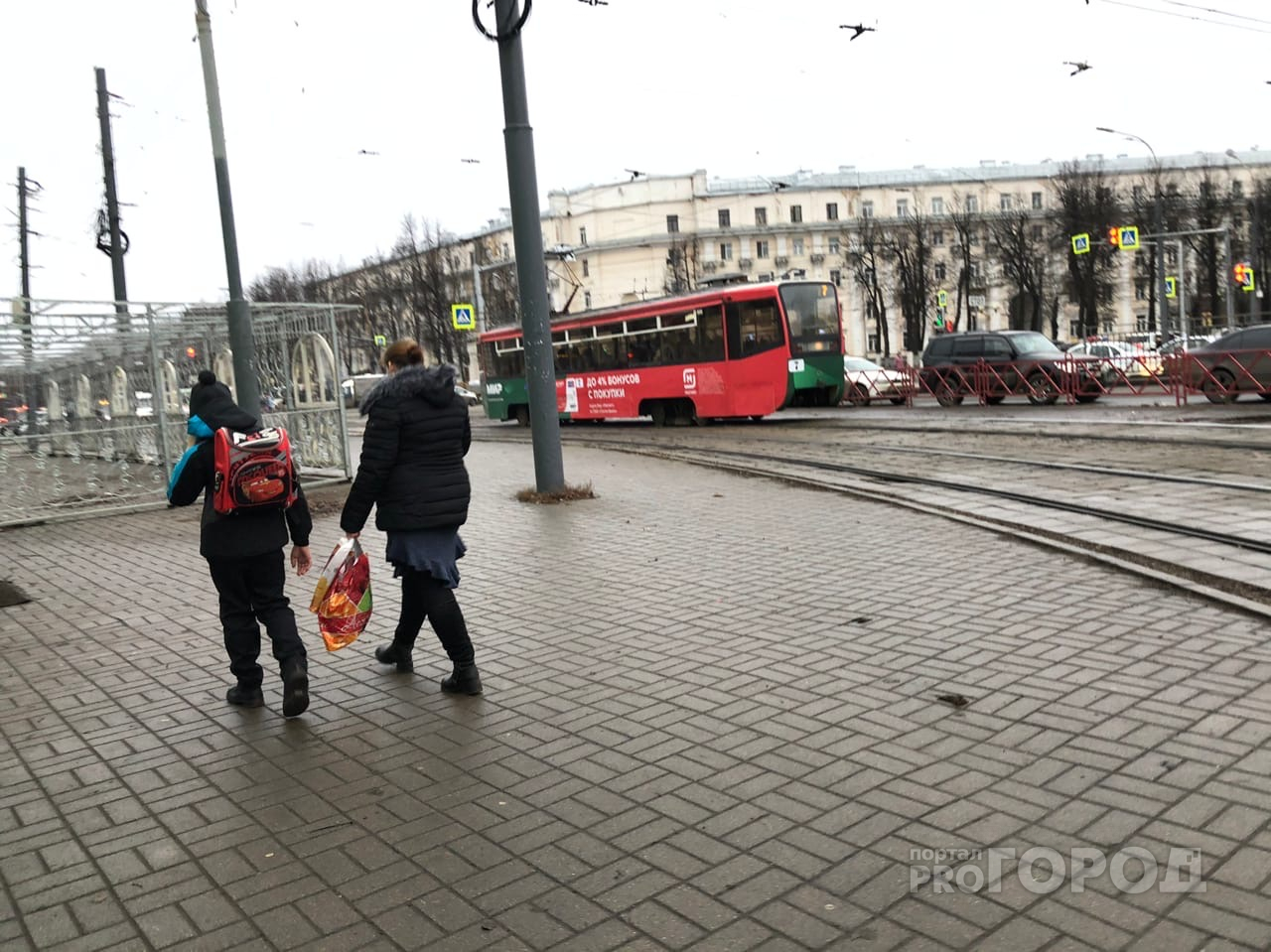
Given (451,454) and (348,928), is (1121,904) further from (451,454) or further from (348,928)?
(451,454)

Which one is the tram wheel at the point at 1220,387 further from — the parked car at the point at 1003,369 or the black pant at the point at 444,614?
the black pant at the point at 444,614

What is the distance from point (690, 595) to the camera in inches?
280

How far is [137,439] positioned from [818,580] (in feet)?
53.8

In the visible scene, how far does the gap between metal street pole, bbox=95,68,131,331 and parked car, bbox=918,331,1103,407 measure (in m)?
19.5

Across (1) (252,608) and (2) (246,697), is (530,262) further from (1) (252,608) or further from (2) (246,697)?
(2) (246,697)

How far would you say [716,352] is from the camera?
79.7ft

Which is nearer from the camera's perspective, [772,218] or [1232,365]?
[1232,365]

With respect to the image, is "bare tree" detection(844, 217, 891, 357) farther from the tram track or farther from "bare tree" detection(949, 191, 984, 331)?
the tram track

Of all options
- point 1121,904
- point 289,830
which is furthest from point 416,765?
point 1121,904

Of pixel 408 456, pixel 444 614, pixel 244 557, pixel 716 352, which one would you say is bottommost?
pixel 444 614

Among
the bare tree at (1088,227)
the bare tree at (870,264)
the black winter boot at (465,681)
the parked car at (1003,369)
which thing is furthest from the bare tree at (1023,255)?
the black winter boot at (465,681)

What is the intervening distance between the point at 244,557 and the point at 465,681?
1150mm

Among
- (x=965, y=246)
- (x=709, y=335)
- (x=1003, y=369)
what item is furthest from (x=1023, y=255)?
(x=709, y=335)

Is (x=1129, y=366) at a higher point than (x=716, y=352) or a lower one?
lower
